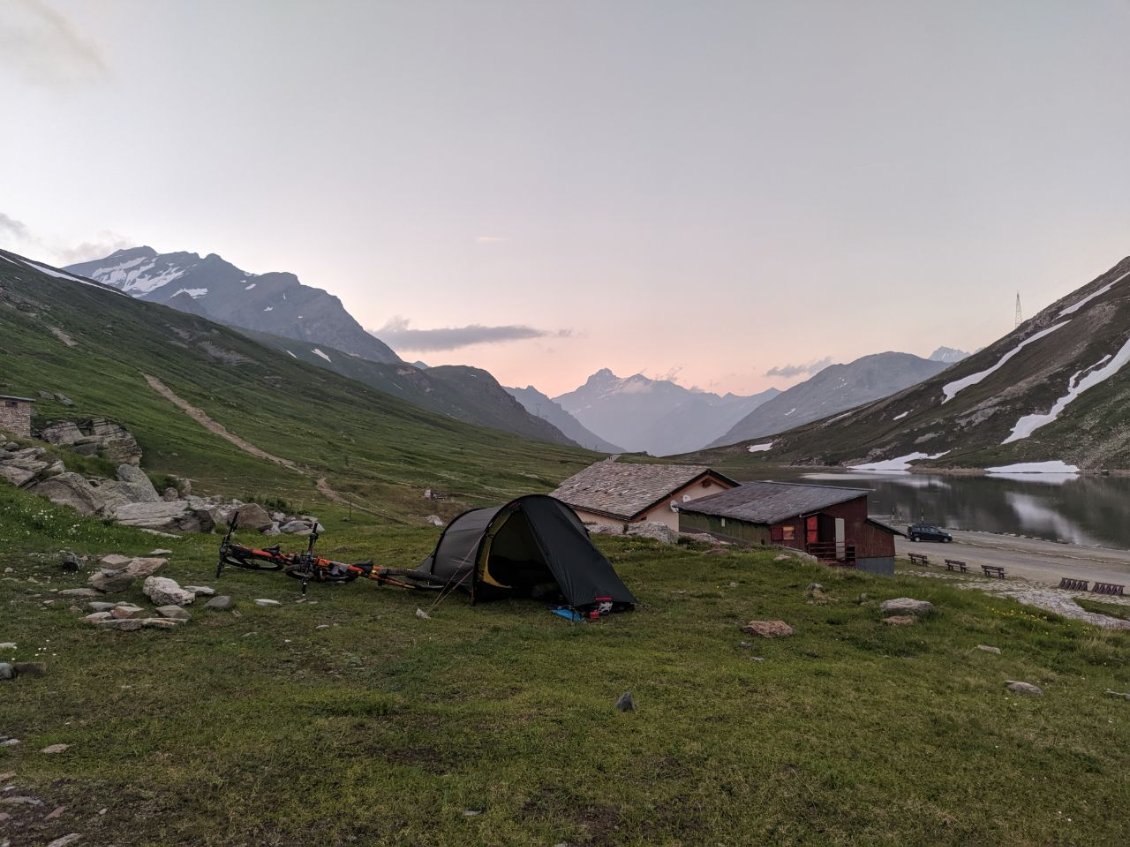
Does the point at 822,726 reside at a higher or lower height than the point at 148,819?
lower

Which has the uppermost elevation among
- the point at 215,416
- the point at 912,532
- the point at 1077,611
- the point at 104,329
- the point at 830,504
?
the point at 104,329

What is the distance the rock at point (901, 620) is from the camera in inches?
701

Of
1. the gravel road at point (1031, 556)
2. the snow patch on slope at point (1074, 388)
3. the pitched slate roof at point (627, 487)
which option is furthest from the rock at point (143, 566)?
the snow patch on slope at point (1074, 388)

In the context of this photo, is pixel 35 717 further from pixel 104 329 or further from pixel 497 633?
pixel 104 329

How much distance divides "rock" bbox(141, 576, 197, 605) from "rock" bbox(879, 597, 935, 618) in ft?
Answer: 63.7

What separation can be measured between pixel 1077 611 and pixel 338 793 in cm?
3368

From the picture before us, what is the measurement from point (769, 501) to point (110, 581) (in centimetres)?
4186

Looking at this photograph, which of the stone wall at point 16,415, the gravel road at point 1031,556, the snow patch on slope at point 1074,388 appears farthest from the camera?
the snow patch on slope at point 1074,388

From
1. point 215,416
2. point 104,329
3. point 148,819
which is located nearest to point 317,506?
point 148,819

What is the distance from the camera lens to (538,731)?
376 inches

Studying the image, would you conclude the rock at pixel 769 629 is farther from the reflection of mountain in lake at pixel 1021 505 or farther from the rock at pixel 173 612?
the reflection of mountain in lake at pixel 1021 505

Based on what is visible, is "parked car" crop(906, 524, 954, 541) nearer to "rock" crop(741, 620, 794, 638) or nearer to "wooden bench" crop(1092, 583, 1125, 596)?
"wooden bench" crop(1092, 583, 1125, 596)

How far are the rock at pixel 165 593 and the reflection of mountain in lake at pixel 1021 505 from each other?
90942 mm

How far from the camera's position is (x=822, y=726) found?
10.4 metres
